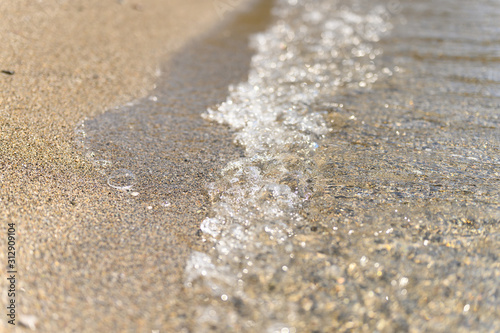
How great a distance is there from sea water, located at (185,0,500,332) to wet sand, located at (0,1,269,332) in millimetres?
153

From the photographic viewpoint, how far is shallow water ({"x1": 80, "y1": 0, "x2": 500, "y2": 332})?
161 cm

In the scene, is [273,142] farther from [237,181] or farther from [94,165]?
[94,165]

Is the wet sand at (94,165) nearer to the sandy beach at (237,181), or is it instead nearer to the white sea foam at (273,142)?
the sandy beach at (237,181)

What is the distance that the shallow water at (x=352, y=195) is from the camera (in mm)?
1610

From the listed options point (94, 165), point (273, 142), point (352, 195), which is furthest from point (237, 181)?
point (94, 165)

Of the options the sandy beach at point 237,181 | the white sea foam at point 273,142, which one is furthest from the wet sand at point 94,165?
the white sea foam at point 273,142

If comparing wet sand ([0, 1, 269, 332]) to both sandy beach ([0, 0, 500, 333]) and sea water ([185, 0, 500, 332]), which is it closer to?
sandy beach ([0, 0, 500, 333])

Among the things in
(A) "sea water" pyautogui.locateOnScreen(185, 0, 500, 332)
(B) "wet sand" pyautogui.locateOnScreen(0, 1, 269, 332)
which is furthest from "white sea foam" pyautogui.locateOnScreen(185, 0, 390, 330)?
(B) "wet sand" pyautogui.locateOnScreen(0, 1, 269, 332)

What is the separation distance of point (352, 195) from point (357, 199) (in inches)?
1.6

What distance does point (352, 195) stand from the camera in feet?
7.13

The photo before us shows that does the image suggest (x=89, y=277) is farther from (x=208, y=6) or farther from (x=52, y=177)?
(x=208, y=6)

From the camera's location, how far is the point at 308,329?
152 centimetres

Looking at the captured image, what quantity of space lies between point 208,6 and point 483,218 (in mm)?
4064

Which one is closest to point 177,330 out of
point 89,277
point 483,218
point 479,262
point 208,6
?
point 89,277
